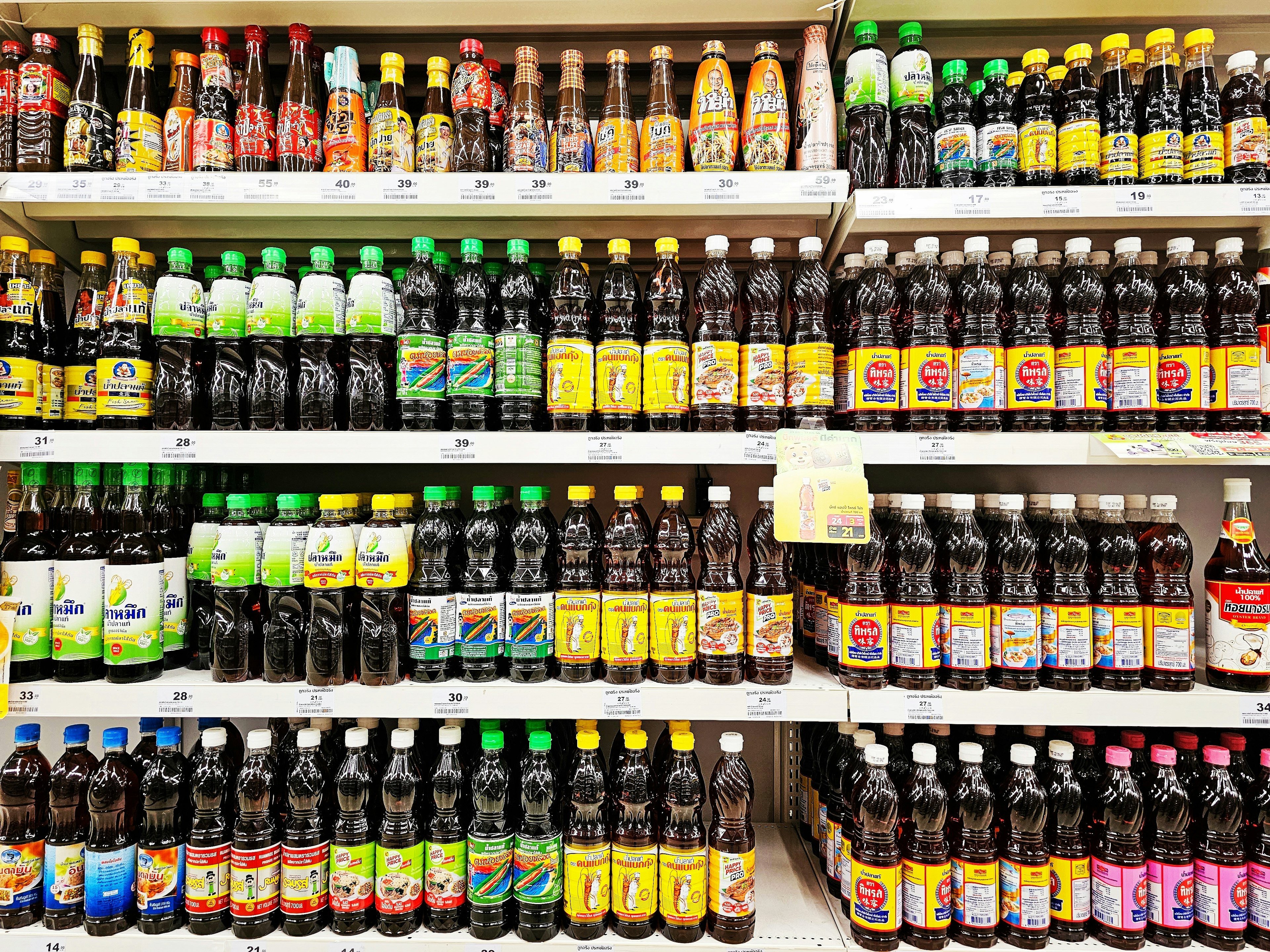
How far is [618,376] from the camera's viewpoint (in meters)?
1.62

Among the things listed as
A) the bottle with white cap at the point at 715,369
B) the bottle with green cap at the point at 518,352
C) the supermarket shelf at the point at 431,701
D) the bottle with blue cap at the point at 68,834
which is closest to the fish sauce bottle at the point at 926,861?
the supermarket shelf at the point at 431,701

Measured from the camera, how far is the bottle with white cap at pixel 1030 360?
161 centimetres

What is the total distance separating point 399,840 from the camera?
60.1 inches

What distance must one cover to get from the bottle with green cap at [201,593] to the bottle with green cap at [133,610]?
77 mm

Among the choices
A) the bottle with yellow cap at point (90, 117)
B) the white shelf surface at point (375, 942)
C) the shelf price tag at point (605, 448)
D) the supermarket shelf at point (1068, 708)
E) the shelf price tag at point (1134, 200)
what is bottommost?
the white shelf surface at point (375, 942)

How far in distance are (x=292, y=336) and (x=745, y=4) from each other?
149cm

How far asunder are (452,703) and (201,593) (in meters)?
0.81

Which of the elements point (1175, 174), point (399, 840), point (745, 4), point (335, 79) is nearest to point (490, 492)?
point (399, 840)

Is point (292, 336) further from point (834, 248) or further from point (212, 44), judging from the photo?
point (834, 248)

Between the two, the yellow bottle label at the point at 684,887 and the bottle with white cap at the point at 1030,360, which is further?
the bottle with white cap at the point at 1030,360

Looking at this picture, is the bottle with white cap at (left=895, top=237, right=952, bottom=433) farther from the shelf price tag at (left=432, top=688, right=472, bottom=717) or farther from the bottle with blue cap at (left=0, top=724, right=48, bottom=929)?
the bottle with blue cap at (left=0, top=724, right=48, bottom=929)

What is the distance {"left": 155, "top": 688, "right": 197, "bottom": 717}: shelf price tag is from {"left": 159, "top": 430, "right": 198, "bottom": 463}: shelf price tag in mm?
561

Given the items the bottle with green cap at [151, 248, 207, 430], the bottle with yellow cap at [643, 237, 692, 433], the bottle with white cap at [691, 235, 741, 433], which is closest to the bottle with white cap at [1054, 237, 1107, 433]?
the bottle with white cap at [691, 235, 741, 433]

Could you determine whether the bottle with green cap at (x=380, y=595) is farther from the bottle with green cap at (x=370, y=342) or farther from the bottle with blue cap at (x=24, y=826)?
the bottle with blue cap at (x=24, y=826)
